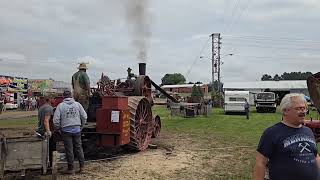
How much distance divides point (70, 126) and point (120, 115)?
5.35 feet

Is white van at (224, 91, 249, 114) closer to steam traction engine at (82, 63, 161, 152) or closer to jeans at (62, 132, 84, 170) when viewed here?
steam traction engine at (82, 63, 161, 152)

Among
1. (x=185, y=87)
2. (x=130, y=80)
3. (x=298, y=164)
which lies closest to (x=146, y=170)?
(x=130, y=80)

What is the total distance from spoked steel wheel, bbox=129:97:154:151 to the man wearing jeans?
2.33 meters

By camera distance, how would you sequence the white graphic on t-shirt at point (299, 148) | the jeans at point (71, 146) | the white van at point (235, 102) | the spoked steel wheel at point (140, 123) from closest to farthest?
the white graphic on t-shirt at point (299, 148) < the jeans at point (71, 146) < the spoked steel wheel at point (140, 123) < the white van at point (235, 102)

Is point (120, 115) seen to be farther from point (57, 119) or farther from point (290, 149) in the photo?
point (290, 149)

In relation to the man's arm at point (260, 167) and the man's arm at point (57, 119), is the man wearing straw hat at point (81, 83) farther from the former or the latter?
the man's arm at point (260, 167)

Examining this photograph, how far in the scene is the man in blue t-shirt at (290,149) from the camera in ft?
12.9

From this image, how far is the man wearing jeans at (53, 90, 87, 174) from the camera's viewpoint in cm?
851

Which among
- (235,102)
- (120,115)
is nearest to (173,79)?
(235,102)

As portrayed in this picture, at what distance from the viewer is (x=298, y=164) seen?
3938mm

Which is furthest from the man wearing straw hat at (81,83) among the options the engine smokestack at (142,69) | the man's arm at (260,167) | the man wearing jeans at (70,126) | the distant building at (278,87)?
the distant building at (278,87)

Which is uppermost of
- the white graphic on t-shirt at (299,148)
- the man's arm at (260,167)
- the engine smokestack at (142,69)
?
the engine smokestack at (142,69)

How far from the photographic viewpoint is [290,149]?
12.9 feet

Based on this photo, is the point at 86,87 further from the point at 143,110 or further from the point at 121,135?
the point at 143,110
